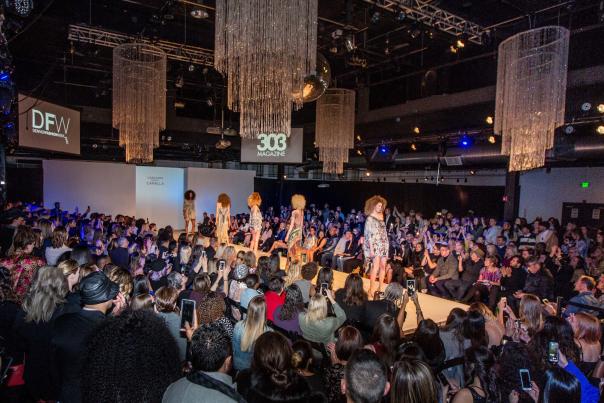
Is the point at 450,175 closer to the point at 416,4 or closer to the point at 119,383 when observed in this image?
the point at 416,4

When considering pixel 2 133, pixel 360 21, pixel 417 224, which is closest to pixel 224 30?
Answer: pixel 2 133

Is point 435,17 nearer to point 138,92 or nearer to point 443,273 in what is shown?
point 443,273

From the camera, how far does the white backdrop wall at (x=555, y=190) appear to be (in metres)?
11.7

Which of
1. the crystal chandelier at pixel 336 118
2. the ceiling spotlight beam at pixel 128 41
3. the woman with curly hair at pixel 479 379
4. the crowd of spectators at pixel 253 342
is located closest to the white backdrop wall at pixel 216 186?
the ceiling spotlight beam at pixel 128 41

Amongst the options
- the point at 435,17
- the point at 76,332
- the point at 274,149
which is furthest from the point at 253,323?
the point at 274,149

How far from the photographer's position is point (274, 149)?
1035cm

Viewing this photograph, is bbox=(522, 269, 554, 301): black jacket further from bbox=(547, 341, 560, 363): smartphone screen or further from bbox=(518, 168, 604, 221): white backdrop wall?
bbox=(518, 168, 604, 221): white backdrop wall

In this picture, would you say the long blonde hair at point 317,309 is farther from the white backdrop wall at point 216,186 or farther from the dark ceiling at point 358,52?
the white backdrop wall at point 216,186

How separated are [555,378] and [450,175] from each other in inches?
570

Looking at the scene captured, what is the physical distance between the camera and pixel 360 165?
15953mm

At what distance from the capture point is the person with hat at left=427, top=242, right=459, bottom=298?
23.3ft

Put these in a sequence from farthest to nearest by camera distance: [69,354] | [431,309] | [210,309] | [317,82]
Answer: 1. [431,309]
2. [317,82]
3. [210,309]
4. [69,354]

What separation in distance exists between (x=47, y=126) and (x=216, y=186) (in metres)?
9.84

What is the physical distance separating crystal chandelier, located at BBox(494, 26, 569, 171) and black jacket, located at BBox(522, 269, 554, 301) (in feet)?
6.54
